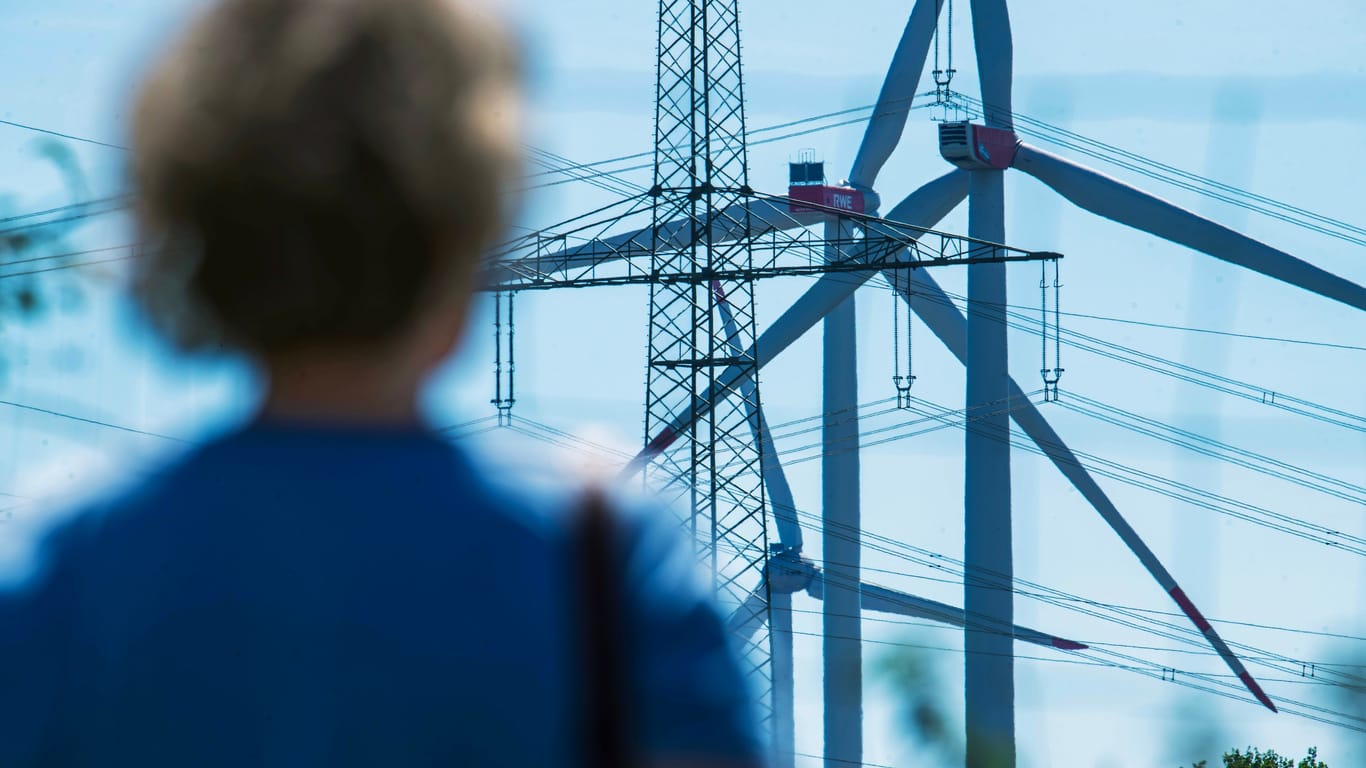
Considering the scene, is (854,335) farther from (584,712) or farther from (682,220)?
(584,712)

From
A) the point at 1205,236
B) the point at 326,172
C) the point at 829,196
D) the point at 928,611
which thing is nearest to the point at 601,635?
the point at 326,172

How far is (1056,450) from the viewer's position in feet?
142

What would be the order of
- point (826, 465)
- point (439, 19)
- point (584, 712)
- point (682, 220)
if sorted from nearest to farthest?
1. point (584, 712)
2. point (439, 19)
3. point (682, 220)
4. point (826, 465)

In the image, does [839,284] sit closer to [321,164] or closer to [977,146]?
[977,146]

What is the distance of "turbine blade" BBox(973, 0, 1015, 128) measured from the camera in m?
46.6

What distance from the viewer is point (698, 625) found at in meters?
1.91

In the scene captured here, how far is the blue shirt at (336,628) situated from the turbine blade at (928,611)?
4527cm

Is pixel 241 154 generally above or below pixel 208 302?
above

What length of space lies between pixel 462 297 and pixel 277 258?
179mm

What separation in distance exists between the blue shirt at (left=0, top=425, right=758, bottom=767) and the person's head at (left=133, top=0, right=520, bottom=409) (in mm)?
135

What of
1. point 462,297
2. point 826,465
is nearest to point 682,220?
point 826,465

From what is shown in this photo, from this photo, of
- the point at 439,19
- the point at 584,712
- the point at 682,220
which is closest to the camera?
the point at 584,712

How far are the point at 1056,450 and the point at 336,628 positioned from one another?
42.0 metres

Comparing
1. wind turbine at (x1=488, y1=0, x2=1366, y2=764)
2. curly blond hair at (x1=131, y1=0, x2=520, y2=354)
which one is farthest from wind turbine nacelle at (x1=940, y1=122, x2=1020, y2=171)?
curly blond hair at (x1=131, y1=0, x2=520, y2=354)
